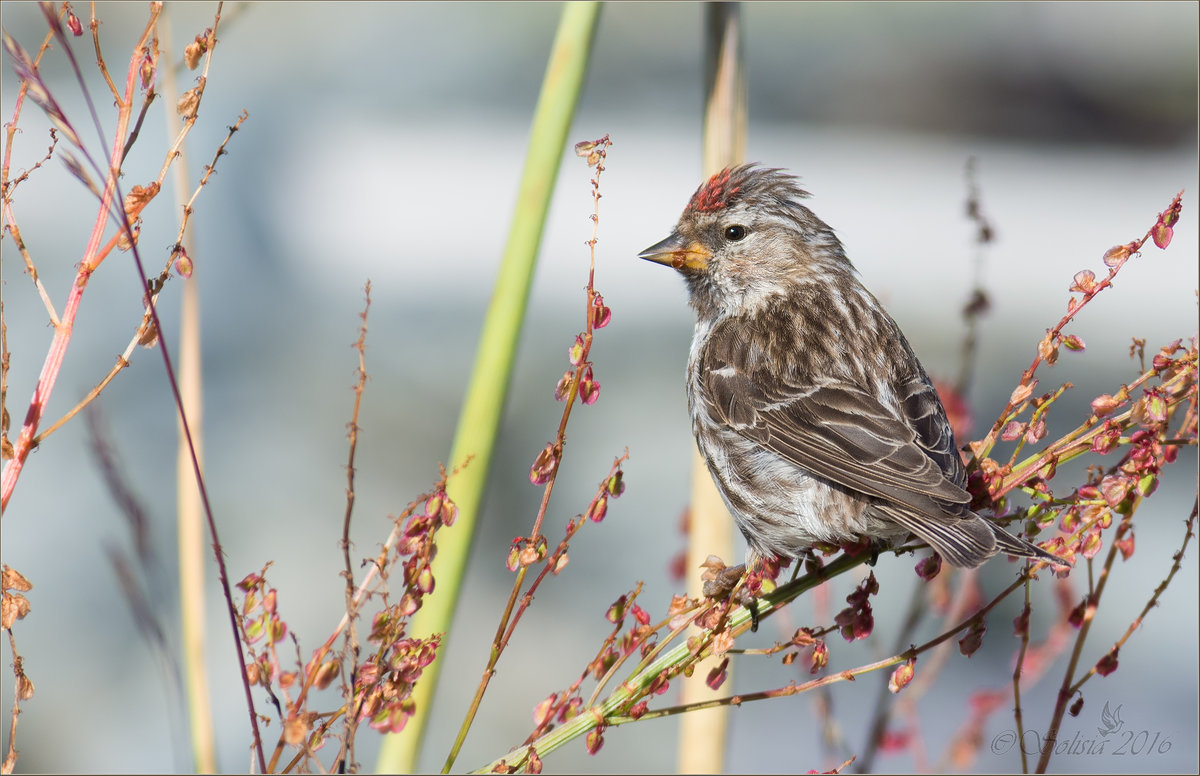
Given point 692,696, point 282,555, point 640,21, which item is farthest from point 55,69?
point 692,696

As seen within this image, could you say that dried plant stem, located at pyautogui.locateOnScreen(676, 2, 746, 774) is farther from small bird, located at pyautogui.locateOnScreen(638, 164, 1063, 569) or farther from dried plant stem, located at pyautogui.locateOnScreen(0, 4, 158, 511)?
dried plant stem, located at pyautogui.locateOnScreen(0, 4, 158, 511)

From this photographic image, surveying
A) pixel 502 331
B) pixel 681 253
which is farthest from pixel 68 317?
pixel 681 253

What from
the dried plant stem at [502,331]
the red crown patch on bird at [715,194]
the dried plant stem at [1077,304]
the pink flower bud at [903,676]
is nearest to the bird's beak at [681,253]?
the red crown patch on bird at [715,194]

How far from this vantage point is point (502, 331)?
1543 mm

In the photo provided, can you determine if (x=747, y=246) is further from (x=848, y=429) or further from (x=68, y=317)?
(x=68, y=317)

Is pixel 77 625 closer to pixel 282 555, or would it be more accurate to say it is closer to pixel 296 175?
pixel 282 555

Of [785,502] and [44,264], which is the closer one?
[785,502]

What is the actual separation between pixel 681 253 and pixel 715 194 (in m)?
0.34

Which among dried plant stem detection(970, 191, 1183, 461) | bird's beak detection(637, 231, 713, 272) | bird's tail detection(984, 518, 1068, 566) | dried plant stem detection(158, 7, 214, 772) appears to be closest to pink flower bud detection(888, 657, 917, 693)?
bird's tail detection(984, 518, 1068, 566)

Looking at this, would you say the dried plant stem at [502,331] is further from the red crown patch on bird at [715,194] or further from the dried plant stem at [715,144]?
the red crown patch on bird at [715,194]

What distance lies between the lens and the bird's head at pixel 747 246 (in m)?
2.52

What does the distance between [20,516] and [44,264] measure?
3.24 ft

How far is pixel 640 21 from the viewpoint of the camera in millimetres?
5023

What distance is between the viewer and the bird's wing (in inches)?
72.8
